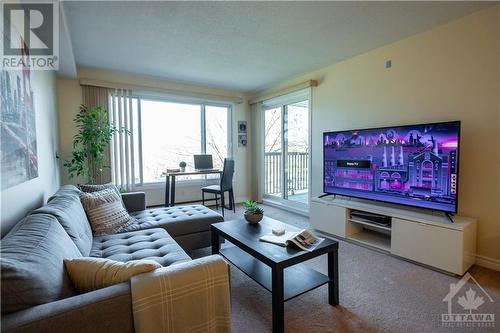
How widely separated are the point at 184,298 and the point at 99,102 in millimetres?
3783

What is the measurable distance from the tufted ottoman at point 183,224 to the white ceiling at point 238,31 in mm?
1909

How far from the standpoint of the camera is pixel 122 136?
4.04 meters

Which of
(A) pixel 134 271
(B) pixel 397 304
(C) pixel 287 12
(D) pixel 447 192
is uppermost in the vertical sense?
(C) pixel 287 12

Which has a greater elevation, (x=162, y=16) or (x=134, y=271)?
(x=162, y=16)

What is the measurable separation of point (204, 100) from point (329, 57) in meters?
2.51

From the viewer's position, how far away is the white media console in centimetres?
211

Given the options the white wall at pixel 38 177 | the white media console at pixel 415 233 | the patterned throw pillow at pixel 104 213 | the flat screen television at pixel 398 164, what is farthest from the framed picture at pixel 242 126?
the patterned throw pillow at pixel 104 213

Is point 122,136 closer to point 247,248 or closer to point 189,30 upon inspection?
point 189,30

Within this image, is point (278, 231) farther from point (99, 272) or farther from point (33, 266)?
point (33, 266)

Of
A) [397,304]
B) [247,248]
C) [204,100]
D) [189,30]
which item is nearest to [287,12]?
[189,30]

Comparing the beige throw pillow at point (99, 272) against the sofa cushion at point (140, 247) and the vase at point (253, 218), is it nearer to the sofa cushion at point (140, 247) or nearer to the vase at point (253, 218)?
the sofa cushion at point (140, 247)

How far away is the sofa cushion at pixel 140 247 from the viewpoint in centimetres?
162

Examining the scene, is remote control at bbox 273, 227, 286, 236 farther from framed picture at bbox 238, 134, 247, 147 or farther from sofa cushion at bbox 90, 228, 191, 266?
framed picture at bbox 238, 134, 247, 147

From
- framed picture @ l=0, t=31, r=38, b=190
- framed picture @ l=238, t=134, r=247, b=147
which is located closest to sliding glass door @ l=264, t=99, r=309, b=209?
framed picture @ l=238, t=134, r=247, b=147
